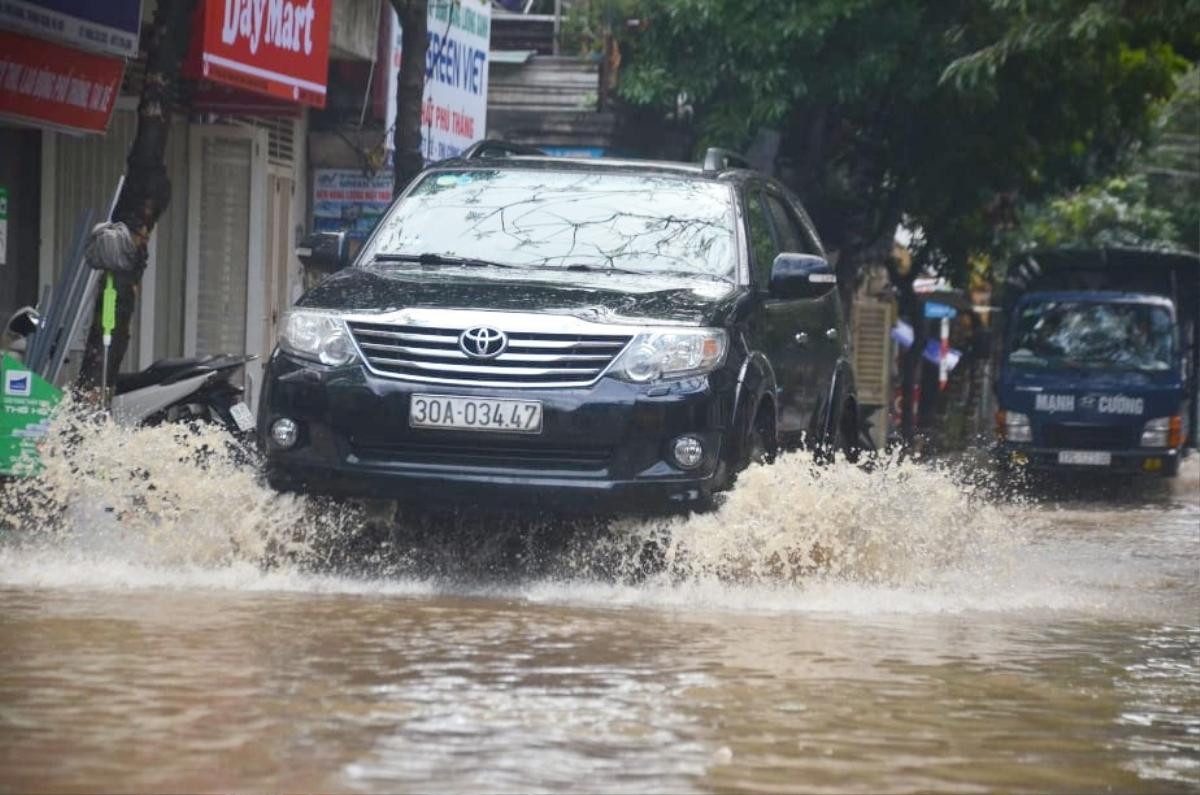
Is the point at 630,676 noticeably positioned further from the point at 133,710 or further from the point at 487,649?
the point at 133,710

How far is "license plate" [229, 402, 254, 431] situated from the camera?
13.0 metres

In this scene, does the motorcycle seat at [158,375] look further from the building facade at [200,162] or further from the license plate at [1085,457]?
the license plate at [1085,457]

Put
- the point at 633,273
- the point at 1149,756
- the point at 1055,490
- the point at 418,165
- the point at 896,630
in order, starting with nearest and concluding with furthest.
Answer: the point at 1149,756, the point at 896,630, the point at 633,273, the point at 418,165, the point at 1055,490

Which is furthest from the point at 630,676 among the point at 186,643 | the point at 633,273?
the point at 633,273

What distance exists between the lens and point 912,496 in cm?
1002

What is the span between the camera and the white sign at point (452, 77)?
73.5 ft

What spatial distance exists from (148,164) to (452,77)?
11299mm

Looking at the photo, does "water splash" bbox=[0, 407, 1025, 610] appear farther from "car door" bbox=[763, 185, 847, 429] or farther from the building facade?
the building facade

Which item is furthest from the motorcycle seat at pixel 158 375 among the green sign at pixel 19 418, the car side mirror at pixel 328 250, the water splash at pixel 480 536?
the car side mirror at pixel 328 250

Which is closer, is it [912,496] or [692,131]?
[912,496]

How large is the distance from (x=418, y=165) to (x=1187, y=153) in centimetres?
2844

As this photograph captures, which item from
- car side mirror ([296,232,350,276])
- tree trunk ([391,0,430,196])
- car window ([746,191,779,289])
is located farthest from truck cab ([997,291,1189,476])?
car side mirror ([296,232,350,276])

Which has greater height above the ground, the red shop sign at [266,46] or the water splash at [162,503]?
the red shop sign at [266,46]

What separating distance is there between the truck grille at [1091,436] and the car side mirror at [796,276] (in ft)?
42.1
